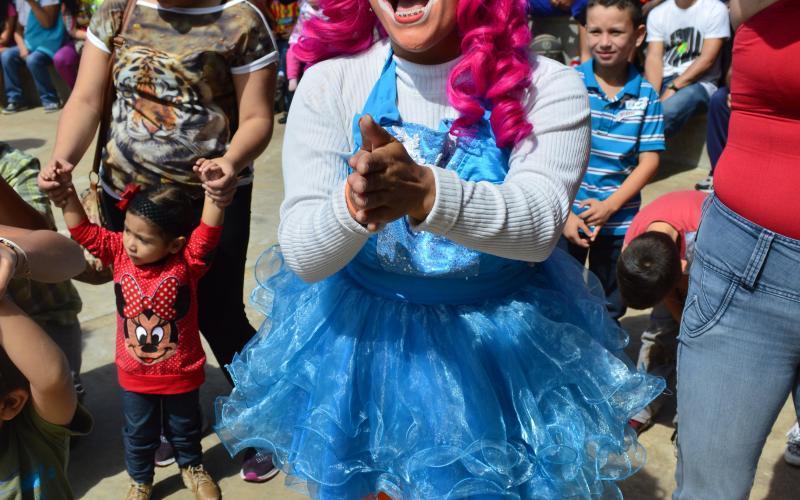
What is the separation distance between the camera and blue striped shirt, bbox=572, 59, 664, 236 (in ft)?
11.0

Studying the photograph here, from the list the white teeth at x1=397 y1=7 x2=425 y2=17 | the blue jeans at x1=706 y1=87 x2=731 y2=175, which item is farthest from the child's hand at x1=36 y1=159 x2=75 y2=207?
the blue jeans at x1=706 y1=87 x2=731 y2=175

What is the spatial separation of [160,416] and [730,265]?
1.89 m

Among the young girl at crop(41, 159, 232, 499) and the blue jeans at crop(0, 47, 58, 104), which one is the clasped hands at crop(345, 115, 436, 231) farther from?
the blue jeans at crop(0, 47, 58, 104)

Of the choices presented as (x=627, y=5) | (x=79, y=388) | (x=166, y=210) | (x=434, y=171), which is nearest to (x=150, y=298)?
(x=166, y=210)

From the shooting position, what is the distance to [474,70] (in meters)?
1.71

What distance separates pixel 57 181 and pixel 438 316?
1.28 metres

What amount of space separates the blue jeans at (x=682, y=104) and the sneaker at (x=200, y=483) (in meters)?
4.27

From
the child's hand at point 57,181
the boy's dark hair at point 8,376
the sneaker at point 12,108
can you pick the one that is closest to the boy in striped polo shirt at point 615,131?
the child's hand at point 57,181

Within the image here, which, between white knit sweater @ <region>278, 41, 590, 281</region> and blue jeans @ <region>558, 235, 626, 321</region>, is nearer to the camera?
white knit sweater @ <region>278, 41, 590, 281</region>

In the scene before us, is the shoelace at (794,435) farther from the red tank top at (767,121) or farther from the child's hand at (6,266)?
the child's hand at (6,266)

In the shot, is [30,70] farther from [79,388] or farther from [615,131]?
[615,131]

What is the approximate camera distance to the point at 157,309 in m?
2.61

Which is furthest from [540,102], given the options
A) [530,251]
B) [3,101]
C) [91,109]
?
[3,101]

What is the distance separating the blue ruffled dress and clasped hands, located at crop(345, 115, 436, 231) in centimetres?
36
